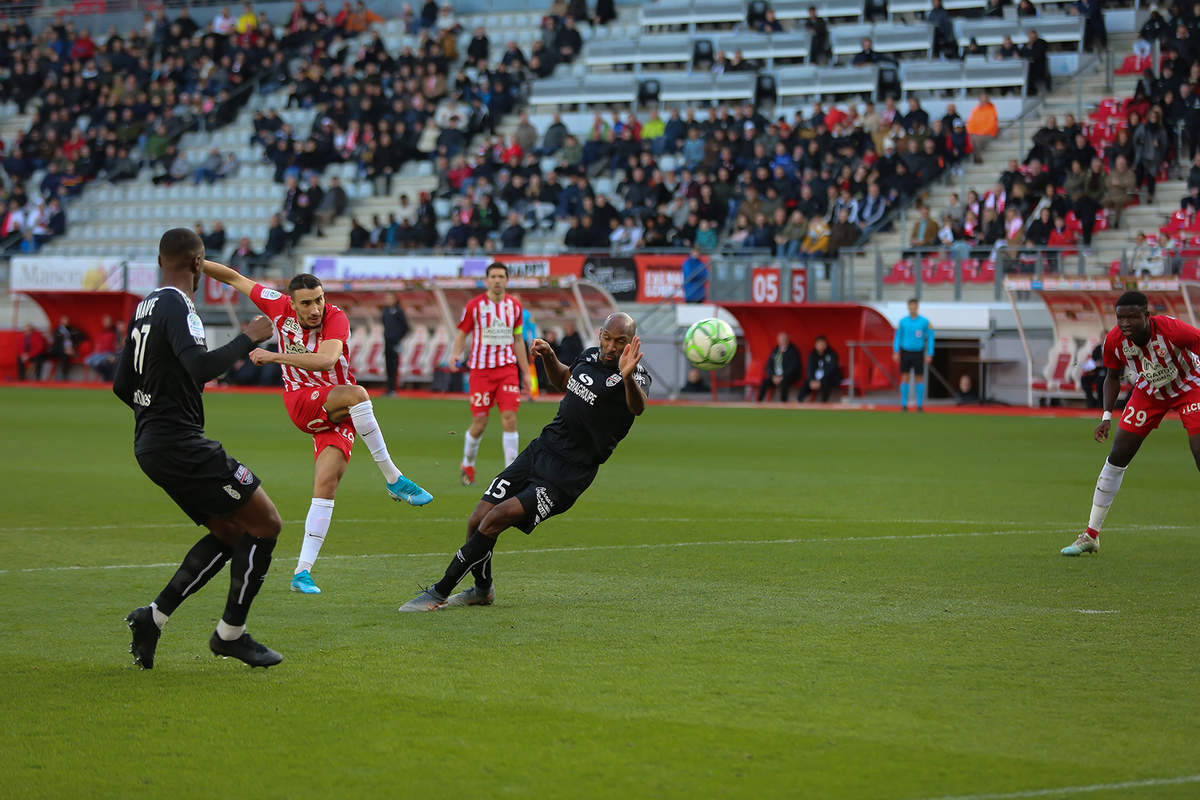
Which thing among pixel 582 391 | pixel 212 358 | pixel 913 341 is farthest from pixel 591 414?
pixel 913 341

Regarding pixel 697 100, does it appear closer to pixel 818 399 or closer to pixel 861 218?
pixel 861 218

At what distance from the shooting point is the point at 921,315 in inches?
1137

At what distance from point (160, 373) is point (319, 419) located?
3.10 metres

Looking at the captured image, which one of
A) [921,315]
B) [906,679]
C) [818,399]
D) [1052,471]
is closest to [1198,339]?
[906,679]

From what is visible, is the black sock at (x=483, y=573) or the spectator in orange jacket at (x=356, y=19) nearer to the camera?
the black sock at (x=483, y=573)

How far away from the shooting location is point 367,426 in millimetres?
10211

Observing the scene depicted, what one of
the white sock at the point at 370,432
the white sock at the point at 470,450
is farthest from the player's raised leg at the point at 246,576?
the white sock at the point at 470,450

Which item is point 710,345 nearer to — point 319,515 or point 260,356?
Result: point 319,515

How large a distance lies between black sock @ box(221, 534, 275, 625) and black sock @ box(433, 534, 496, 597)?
1697 mm

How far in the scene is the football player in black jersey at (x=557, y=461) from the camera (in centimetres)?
845

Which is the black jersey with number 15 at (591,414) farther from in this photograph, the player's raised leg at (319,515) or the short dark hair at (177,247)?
the short dark hair at (177,247)

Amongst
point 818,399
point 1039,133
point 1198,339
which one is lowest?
point 818,399

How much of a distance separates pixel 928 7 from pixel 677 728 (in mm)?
34538

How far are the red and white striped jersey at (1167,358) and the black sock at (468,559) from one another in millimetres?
5198
